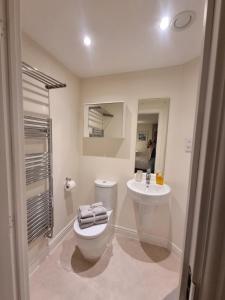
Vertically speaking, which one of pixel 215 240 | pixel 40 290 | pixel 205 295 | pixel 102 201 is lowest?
pixel 40 290

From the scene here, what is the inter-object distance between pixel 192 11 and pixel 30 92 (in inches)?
57.2

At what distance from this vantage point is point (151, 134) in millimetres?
2010

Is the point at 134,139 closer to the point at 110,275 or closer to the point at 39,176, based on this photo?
the point at 39,176

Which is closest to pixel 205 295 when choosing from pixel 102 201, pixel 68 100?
pixel 102 201

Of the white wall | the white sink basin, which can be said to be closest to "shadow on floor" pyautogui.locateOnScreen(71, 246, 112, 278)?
the white wall

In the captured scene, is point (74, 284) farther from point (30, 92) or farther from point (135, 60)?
point (135, 60)

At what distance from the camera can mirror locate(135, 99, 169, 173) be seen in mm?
1948

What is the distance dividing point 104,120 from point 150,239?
1.79m

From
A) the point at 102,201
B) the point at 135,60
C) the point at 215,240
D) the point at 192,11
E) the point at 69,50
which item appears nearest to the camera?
the point at 215,240

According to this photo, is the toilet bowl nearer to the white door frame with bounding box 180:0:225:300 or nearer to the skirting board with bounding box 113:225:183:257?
the skirting board with bounding box 113:225:183:257

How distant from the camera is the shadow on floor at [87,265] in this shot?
1.57 m

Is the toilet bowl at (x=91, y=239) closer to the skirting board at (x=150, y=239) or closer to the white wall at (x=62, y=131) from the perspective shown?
the white wall at (x=62, y=131)

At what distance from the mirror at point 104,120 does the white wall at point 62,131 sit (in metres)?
0.19

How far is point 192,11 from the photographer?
1.03 m
